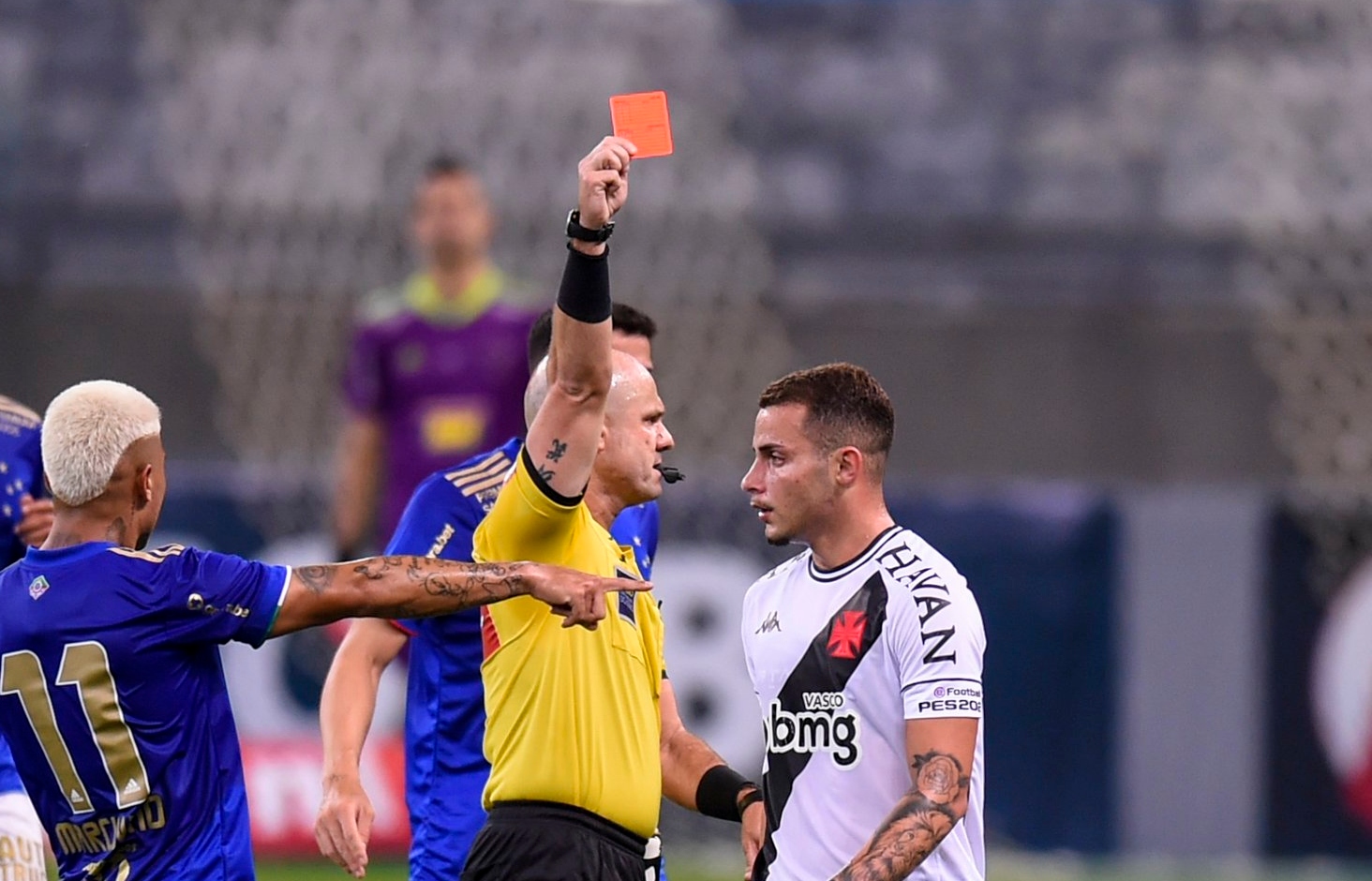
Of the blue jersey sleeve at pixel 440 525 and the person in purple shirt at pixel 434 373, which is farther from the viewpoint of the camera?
the person in purple shirt at pixel 434 373

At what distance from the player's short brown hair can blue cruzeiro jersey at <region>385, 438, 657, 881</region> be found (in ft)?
2.62

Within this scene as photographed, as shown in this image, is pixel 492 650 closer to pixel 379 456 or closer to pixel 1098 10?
pixel 379 456

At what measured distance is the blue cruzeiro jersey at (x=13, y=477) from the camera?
18.6 feet

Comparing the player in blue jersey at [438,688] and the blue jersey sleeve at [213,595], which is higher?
the blue jersey sleeve at [213,595]

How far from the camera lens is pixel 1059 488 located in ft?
36.4

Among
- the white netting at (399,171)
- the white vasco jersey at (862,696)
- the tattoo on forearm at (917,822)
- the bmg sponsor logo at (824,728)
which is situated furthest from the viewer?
the white netting at (399,171)

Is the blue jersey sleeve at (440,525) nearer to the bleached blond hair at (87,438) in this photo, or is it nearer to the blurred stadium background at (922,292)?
the bleached blond hair at (87,438)

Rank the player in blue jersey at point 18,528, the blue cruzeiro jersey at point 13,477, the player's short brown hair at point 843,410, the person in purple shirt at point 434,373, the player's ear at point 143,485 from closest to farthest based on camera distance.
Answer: the player's ear at point 143,485, the player's short brown hair at point 843,410, the player in blue jersey at point 18,528, the blue cruzeiro jersey at point 13,477, the person in purple shirt at point 434,373

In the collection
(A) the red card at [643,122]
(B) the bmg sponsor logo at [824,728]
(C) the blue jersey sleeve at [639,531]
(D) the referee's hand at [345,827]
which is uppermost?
(A) the red card at [643,122]

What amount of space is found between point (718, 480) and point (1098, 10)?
5856 millimetres

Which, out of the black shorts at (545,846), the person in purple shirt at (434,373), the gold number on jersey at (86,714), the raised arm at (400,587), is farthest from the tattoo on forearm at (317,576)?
the person in purple shirt at (434,373)

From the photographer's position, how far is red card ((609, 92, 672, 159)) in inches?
177

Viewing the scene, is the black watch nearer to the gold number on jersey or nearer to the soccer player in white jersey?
the soccer player in white jersey

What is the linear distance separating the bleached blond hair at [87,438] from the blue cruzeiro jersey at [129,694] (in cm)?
14
